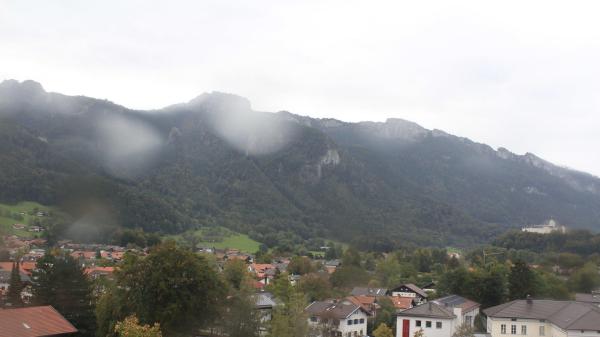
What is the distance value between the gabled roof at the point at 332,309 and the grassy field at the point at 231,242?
81929 mm

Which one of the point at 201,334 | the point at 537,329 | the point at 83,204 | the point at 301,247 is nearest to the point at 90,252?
the point at 83,204

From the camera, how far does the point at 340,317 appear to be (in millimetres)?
54781

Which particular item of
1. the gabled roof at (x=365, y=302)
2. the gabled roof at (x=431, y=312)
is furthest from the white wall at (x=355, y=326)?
the gabled roof at (x=431, y=312)

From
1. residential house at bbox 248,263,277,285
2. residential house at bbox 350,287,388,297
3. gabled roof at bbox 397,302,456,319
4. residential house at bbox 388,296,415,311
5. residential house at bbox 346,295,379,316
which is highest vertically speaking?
gabled roof at bbox 397,302,456,319

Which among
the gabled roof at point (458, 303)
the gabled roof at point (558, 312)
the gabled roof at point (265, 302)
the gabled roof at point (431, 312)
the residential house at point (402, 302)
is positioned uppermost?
the gabled roof at point (558, 312)

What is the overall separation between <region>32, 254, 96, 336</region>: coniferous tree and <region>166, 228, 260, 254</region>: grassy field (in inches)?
3679

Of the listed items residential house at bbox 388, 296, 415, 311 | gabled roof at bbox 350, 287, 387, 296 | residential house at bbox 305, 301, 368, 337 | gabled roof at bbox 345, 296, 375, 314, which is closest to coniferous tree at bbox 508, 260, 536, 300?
residential house at bbox 388, 296, 415, 311

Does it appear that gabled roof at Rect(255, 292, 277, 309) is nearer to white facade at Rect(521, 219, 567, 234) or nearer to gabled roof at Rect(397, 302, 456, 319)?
gabled roof at Rect(397, 302, 456, 319)

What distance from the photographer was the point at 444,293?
2680 inches

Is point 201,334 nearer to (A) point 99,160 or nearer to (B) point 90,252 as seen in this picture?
(B) point 90,252

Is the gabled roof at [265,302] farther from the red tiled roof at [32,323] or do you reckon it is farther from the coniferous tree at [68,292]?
the red tiled roof at [32,323]

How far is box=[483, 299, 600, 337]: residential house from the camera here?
3956cm

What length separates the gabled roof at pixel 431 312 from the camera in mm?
47106

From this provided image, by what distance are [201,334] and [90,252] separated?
68838 mm
